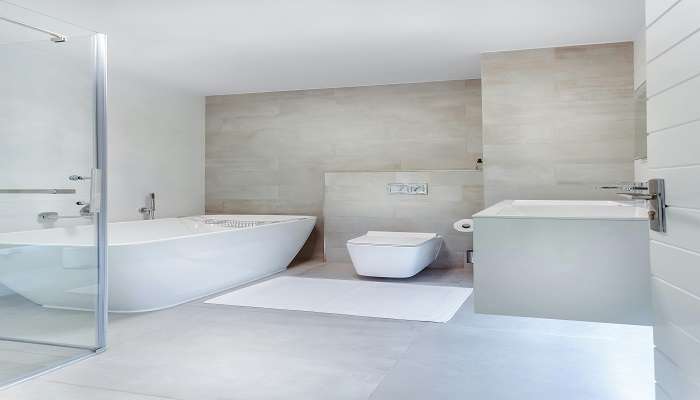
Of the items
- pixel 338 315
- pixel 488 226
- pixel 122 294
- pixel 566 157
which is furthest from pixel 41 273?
pixel 566 157

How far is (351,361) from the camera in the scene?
2.74 meters

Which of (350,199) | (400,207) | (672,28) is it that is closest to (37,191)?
(672,28)

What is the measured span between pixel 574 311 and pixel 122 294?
2.95 metres

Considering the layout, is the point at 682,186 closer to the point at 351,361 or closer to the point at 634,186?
the point at 634,186

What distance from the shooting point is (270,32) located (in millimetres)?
4156

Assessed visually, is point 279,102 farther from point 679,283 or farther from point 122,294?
point 679,283

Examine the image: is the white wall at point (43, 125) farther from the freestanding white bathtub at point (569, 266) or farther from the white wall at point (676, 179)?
the white wall at point (676, 179)

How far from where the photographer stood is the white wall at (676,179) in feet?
4.03

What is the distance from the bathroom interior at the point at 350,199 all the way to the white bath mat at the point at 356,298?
4cm

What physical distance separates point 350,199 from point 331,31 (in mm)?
2310

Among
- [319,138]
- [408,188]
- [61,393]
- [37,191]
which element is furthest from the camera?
[319,138]

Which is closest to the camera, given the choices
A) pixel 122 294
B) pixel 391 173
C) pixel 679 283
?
pixel 679 283

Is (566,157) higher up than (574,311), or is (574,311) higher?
(566,157)

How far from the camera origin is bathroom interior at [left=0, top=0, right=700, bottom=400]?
196 cm
